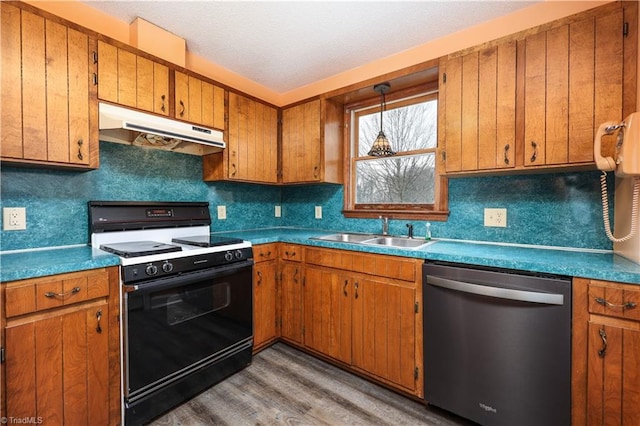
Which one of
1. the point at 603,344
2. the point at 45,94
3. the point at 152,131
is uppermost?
the point at 45,94

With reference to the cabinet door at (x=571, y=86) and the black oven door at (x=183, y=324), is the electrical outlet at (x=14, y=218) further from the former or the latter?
the cabinet door at (x=571, y=86)

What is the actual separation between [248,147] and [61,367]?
194cm

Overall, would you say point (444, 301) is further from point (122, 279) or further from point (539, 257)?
point (122, 279)

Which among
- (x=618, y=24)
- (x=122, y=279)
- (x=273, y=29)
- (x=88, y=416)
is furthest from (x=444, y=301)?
(x=273, y=29)

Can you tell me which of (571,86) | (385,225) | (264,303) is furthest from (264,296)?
(571,86)

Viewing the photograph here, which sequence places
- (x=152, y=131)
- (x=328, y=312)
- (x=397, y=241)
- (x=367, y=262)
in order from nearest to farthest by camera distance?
1. (x=152, y=131)
2. (x=367, y=262)
3. (x=328, y=312)
4. (x=397, y=241)

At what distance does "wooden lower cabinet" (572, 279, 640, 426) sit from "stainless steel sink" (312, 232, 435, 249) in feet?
3.01

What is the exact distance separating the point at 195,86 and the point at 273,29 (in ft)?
2.41

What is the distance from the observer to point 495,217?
196 centimetres

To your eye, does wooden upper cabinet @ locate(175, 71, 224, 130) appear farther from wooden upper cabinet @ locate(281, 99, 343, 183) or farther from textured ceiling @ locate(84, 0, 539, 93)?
wooden upper cabinet @ locate(281, 99, 343, 183)

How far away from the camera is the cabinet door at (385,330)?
1768mm

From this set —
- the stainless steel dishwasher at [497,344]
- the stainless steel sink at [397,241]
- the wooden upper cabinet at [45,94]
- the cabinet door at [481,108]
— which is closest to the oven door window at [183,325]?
the wooden upper cabinet at [45,94]

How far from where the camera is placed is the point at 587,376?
1.25m

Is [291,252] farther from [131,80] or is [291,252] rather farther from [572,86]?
[572,86]
